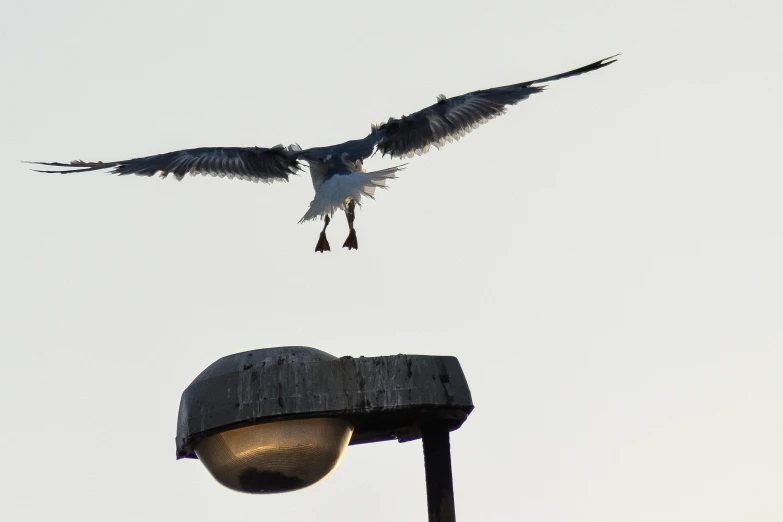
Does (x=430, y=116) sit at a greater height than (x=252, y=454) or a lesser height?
greater

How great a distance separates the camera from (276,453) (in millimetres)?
4234

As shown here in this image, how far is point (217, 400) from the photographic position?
4.12 metres

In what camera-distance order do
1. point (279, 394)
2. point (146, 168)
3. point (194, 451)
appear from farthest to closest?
point (146, 168) → point (194, 451) → point (279, 394)

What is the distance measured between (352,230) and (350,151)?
36.7 inches

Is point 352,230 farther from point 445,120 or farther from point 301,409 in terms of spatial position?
point 301,409

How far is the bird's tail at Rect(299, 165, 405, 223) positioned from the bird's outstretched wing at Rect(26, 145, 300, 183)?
1.07 m

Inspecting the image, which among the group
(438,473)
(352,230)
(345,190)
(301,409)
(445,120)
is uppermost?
(445,120)

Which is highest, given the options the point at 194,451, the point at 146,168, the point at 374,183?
the point at 146,168

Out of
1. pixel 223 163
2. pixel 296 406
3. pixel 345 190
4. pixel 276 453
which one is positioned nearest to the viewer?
pixel 296 406

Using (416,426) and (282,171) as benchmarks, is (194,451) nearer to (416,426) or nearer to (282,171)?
(416,426)

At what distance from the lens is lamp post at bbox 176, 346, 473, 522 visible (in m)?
4.07

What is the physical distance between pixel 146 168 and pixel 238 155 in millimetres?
768

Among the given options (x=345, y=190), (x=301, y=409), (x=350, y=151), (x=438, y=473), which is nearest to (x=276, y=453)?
(x=301, y=409)

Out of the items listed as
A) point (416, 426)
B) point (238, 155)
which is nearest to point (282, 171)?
point (238, 155)
